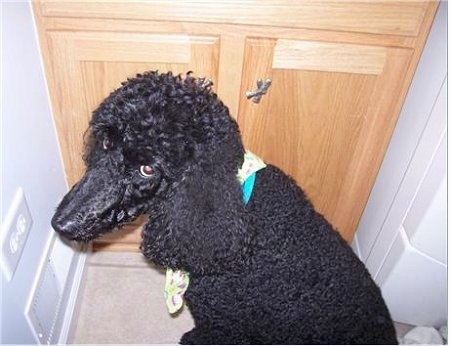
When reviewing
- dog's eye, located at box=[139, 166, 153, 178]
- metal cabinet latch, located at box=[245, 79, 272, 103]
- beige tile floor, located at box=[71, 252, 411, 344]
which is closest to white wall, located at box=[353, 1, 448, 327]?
beige tile floor, located at box=[71, 252, 411, 344]

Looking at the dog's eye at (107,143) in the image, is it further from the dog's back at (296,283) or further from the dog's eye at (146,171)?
the dog's back at (296,283)

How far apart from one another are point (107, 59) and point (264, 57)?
41 centimetres

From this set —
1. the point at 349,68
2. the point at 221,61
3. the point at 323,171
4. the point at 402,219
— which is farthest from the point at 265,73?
the point at 402,219

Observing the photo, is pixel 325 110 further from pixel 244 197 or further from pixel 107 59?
pixel 107 59

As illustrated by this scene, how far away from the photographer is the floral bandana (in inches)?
37.1

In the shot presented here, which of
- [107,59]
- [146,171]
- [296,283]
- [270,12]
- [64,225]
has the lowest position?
[296,283]

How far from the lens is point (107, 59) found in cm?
107

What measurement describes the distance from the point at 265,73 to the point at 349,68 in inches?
8.9

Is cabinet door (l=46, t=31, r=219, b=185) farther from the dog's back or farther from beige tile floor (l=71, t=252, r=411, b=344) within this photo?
beige tile floor (l=71, t=252, r=411, b=344)

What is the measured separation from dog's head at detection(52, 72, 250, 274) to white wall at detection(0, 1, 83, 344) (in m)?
0.15

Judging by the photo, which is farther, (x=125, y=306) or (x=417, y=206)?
(x=125, y=306)

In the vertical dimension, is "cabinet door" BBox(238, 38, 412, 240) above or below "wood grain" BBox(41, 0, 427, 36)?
below

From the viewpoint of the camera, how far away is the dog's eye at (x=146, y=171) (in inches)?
34.4

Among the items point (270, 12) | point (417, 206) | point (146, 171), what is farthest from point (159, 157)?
point (417, 206)
